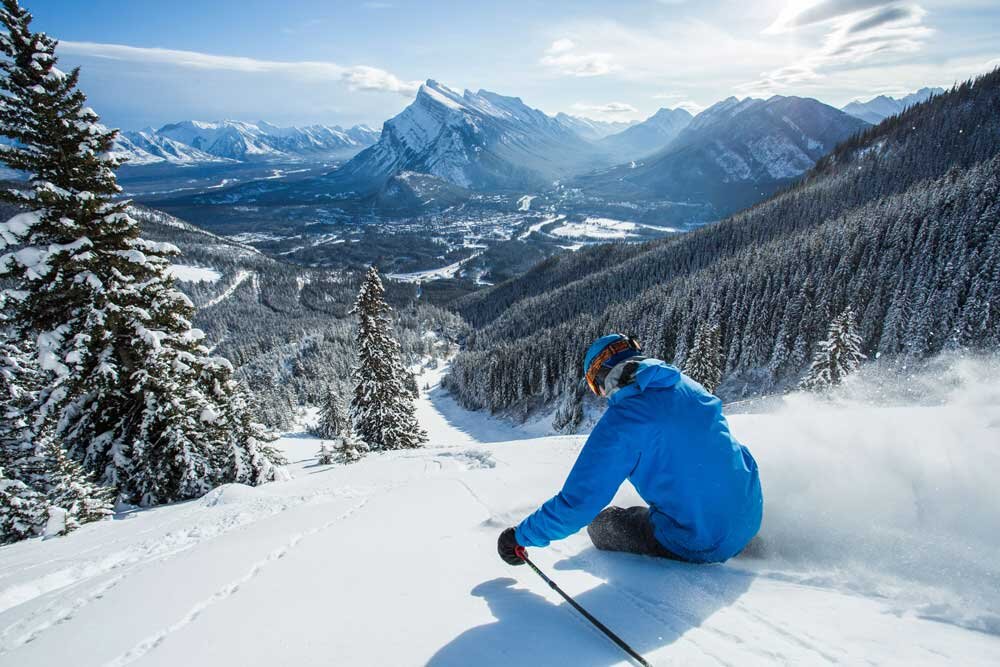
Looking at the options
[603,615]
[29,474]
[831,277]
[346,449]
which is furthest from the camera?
[831,277]

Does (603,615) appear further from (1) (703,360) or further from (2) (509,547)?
(1) (703,360)

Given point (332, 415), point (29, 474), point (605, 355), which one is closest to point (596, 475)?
point (605, 355)

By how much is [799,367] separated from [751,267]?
30.5 metres

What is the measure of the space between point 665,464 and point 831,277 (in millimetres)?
78606

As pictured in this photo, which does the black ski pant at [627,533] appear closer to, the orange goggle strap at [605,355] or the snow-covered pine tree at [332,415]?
the orange goggle strap at [605,355]

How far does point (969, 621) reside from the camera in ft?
8.71

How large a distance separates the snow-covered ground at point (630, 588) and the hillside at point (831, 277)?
191 ft

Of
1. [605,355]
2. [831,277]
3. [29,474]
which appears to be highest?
[605,355]

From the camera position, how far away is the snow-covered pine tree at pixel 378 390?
2736 centimetres

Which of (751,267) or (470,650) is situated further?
(751,267)

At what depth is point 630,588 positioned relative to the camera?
12.3ft

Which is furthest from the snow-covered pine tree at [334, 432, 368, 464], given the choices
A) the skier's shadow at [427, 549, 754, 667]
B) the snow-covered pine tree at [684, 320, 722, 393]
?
the snow-covered pine tree at [684, 320, 722, 393]

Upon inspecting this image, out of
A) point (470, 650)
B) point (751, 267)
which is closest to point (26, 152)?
point (470, 650)

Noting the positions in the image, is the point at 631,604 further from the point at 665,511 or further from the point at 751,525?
the point at 751,525
